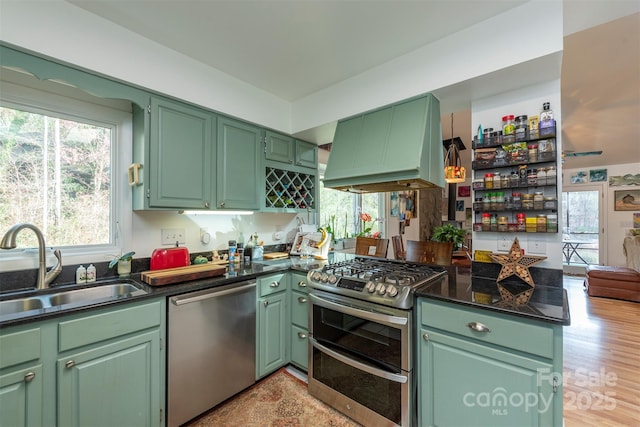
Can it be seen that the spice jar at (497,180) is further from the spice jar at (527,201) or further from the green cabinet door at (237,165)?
the green cabinet door at (237,165)

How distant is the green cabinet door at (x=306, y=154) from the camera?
284cm

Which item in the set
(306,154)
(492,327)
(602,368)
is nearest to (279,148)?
(306,154)

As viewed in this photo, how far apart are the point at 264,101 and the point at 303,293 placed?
5.78ft

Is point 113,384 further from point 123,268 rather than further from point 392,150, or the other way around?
point 392,150

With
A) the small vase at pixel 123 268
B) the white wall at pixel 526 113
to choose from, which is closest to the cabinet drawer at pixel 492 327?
the white wall at pixel 526 113

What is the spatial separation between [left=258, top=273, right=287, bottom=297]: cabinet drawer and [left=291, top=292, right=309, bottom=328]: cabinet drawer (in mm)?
125

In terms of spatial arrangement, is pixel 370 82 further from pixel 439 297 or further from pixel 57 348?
pixel 57 348

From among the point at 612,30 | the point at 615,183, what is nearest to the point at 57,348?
the point at 612,30

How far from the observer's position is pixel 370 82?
7.06 ft

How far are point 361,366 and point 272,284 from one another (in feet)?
2.84

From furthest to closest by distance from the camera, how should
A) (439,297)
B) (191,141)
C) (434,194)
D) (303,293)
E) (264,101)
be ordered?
(434,194)
(264,101)
(303,293)
(191,141)
(439,297)

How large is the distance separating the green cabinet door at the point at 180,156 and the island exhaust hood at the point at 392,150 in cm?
97

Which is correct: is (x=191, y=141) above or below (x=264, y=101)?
below

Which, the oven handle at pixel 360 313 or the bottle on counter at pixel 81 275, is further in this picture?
the bottle on counter at pixel 81 275
